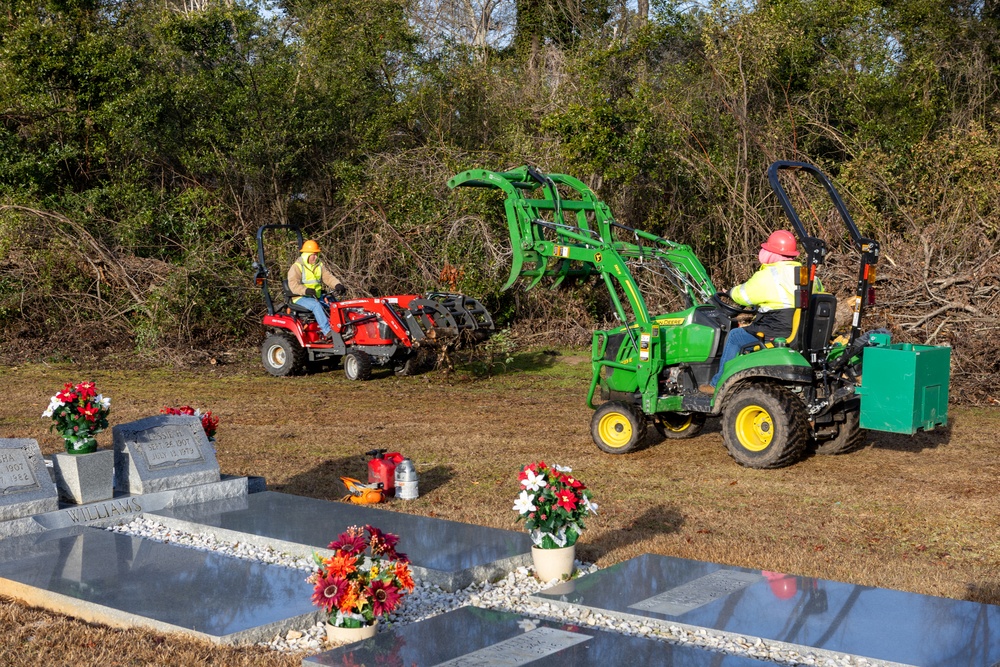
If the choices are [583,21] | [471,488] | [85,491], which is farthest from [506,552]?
[583,21]

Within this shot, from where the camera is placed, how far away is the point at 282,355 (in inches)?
581

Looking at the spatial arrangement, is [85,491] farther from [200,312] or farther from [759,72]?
[759,72]

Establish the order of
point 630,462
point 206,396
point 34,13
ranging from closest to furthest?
1. point 630,462
2. point 206,396
3. point 34,13

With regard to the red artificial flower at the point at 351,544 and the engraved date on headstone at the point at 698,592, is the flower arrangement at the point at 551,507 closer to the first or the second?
the engraved date on headstone at the point at 698,592

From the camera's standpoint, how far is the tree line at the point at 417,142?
16.3 m

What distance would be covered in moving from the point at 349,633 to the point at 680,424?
19.3 feet

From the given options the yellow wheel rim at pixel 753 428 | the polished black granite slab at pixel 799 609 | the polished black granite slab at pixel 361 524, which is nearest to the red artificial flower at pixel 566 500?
the polished black granite slab at pixel 799 609

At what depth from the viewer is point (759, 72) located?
54.7ft

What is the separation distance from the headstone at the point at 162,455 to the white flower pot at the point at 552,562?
279 cm

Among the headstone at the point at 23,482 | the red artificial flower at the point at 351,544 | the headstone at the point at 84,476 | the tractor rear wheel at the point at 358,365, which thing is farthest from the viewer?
the tractor rear wheel at the point at 358,365

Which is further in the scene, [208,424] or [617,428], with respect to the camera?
[617,428]

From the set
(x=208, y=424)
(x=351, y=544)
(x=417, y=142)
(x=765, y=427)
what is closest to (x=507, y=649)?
(x=351, y=544)

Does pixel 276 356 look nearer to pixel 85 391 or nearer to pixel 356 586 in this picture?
pixel 85 391

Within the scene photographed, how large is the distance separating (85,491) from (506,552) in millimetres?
2789
